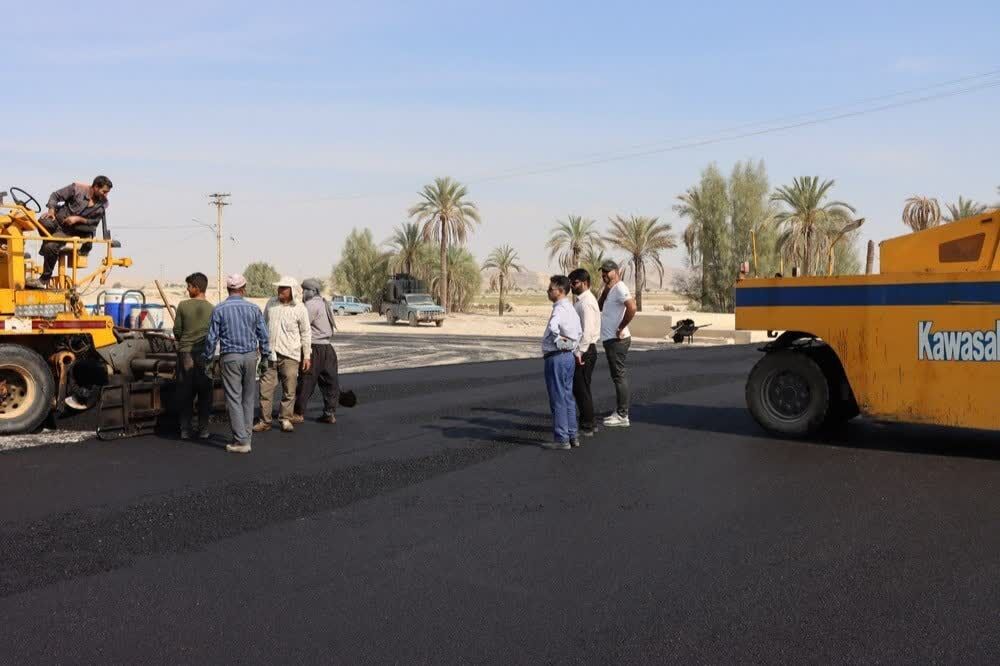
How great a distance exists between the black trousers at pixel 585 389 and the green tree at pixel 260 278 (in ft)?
283

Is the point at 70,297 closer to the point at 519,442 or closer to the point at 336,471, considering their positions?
the point at 336,471

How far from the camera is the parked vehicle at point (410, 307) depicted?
156ft

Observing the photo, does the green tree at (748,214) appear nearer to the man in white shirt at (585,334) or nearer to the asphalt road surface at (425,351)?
the asphalt road surface at (425,351)

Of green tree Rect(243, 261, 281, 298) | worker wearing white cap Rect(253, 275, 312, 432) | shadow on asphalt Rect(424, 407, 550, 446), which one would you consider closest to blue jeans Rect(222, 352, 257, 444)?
worker wearing white cap Rect(253, 275, 312, 432)

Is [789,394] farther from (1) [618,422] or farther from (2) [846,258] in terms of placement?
(2) [846,258]

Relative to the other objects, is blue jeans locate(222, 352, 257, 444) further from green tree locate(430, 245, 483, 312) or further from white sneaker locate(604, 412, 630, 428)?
green tree locate(430, 245, 483, 312)

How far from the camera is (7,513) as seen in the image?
269 inches

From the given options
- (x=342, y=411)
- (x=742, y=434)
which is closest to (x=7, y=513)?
(x=342, y=411)

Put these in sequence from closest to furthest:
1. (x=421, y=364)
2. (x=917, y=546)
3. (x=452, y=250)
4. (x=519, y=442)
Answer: (x=917, y=546)
(x=519, y=442)
(x=421, y=364)
(x=452, y=250)

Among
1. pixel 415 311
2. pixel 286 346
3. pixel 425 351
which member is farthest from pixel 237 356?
pixel 415 311

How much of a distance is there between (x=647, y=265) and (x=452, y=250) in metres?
16.2

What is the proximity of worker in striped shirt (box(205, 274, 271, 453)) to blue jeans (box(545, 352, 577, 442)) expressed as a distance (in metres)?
2.95

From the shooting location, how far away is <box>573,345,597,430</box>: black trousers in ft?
33.8

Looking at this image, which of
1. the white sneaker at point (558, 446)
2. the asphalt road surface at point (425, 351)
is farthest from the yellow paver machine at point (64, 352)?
the asphalt road surface at point (425, 351)
